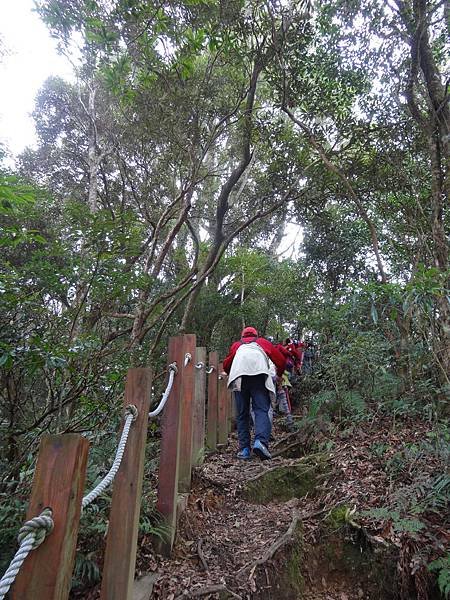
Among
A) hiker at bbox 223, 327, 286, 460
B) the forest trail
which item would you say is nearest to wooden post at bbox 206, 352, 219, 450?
hiker at bbox 223, 327, 286, 460

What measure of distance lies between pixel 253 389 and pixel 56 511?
12.8 feet

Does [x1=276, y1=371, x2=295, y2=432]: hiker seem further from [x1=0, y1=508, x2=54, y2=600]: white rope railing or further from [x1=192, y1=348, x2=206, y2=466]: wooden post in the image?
[x1=0, y1=508, x2=54, y2=600]: white rope railing

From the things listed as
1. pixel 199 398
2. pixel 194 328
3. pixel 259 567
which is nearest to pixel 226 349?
pixel 194 328

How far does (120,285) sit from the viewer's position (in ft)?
14.1

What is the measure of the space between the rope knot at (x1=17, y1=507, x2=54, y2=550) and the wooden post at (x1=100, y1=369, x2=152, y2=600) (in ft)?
2.74

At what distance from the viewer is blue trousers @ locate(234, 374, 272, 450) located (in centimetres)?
475

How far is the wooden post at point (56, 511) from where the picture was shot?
3.53 ft

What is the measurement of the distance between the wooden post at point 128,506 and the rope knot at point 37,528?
2.74ft

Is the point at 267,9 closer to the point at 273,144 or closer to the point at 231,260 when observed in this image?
the point at 273,144

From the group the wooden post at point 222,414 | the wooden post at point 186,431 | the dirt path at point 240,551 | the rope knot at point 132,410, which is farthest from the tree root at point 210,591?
the wooden post at point 222,414

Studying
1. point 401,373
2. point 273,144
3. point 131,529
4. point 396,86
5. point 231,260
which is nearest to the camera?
point 131,529

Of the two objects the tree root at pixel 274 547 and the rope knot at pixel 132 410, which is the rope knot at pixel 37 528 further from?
the tree root at pixel 274 547

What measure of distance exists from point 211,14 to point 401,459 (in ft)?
21.7

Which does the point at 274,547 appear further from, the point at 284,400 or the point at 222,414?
the point at 284,400
